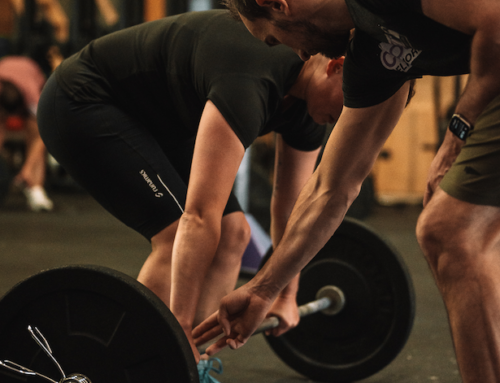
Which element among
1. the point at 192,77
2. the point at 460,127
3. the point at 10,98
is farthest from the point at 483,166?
the point at 10,98

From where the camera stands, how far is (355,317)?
4.76ft

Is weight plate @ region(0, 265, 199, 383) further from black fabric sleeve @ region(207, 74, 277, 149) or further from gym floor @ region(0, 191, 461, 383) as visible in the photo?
gym floor @ region(0, 191, 461, 383)

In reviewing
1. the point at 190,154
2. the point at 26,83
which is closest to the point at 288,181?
the point at 190,154

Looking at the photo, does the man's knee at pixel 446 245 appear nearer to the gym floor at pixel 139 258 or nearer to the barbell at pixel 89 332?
the barbell at pixel 89 332

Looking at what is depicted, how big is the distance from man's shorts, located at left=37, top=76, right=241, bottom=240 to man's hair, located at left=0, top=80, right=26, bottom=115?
3.16m

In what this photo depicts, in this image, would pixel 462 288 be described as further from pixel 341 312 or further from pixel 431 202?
pixel 341 312

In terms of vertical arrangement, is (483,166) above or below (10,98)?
above

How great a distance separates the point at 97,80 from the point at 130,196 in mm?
256

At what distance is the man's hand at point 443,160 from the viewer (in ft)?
2.41

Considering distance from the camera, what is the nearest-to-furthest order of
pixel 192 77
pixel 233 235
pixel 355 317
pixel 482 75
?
1. pixel 482 75
2. pixel 192 77
3. pixel 233 235
4. pixel 355 317

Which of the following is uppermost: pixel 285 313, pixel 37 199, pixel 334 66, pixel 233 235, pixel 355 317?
pixel 334 66

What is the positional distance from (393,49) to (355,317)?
85 cm

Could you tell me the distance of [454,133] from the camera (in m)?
0.72

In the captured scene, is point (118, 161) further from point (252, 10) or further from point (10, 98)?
point (10, 98)
